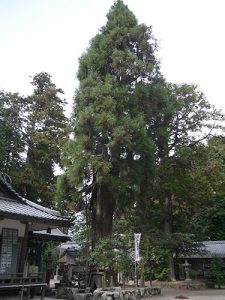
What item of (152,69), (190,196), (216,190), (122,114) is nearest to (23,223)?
(122,114)

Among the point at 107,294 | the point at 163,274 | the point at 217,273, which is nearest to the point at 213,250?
the point at 163,274

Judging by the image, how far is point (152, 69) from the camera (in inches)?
823

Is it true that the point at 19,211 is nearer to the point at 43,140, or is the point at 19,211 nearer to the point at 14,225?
the point at 14,225

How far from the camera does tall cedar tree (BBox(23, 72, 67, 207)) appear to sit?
1050 inches

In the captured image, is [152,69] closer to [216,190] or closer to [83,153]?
[83,153]

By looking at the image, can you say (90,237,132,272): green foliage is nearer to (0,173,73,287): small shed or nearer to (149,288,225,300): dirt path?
(149,288,225,300): dirt path

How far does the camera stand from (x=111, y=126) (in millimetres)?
17844

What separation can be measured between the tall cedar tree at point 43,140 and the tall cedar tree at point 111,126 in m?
8.25

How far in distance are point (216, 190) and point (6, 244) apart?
21.2 m

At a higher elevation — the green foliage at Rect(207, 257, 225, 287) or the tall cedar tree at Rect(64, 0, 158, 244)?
the tall cedar tree at Rect(64, 0, 158, 244)

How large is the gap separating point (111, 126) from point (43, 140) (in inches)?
431

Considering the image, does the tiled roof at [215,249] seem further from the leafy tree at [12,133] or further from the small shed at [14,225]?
the small shed at [14,225]

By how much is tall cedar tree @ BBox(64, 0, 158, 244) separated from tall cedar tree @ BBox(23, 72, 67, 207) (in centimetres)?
825

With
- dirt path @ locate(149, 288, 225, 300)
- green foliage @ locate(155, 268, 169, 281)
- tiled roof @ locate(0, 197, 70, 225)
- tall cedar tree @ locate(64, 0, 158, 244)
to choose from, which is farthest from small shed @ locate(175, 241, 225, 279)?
tiled roof @ locate(0, 197, 70, 225)
